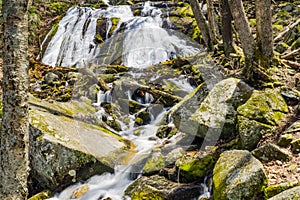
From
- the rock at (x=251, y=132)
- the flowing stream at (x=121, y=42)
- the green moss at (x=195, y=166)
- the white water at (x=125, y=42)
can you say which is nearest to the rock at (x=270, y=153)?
the rock at (x=251, y=132)

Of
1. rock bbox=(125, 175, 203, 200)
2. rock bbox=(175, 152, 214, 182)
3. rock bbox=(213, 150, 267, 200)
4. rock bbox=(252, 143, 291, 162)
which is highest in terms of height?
rock bbox=(252, 143, 291, 162)

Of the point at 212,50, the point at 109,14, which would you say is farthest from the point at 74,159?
the point at 109,14

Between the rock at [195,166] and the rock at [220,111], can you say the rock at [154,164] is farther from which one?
the rock at [220,111]

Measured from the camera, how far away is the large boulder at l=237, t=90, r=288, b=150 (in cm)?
493

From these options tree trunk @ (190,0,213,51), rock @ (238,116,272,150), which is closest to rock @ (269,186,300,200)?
rock @ (238,116,272,150)

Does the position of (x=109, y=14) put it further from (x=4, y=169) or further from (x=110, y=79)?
(x=4, y=169)

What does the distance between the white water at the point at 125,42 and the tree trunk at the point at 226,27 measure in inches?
171

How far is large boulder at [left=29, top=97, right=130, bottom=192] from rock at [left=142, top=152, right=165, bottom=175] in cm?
87

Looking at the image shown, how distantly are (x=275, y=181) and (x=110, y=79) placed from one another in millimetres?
8839

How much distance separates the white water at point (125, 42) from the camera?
15.1 meters

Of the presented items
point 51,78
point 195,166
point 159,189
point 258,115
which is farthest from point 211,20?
point 159,189

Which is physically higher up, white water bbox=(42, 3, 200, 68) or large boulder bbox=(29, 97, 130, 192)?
white water bbox=(42, 3, 200, 68)

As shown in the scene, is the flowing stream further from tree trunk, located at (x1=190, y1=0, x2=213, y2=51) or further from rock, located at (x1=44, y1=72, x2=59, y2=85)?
rock, located at (x1=44, y1=72, x2=59, y2=85)

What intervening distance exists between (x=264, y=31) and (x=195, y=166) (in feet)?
12.4
